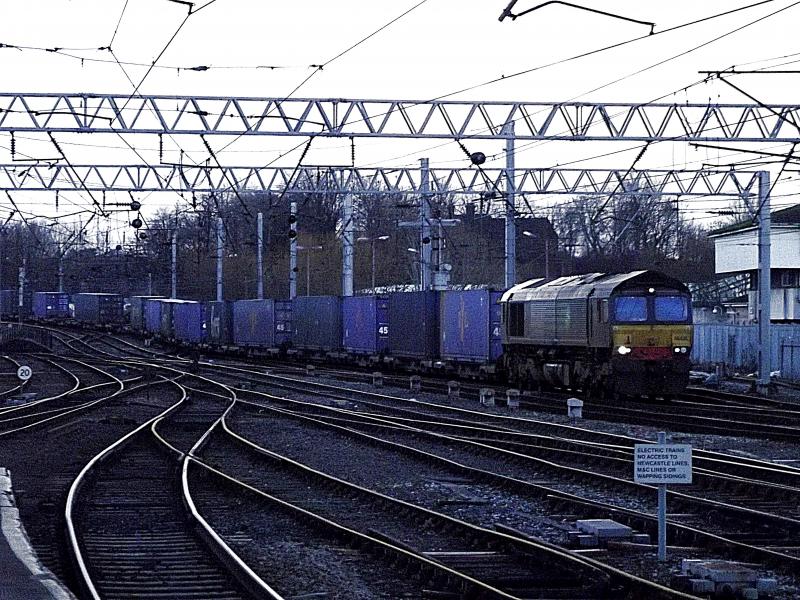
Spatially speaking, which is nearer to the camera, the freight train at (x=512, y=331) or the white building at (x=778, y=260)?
the freight train at (x=512, y=331)

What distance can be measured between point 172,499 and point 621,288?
16.0m

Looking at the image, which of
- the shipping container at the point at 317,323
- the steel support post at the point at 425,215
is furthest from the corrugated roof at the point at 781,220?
the shipping container at the point at 317,323

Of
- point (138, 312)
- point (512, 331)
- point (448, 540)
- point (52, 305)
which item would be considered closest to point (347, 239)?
point (512, 331)

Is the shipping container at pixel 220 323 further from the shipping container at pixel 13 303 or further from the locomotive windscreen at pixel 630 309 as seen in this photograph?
the shipping container at pixel 13 303

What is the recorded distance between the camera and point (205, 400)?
107 ft

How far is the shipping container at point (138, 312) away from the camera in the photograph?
83144 mm

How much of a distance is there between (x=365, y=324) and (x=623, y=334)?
770 inches

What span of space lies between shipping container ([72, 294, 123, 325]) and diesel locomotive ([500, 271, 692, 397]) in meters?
65.4

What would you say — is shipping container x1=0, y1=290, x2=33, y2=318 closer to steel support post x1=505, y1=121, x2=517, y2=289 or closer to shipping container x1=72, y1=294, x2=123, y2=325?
shipping container x1=72, y1=294, x2=123, y2=325

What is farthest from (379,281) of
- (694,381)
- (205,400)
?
(205,400)

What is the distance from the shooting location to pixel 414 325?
42938mm

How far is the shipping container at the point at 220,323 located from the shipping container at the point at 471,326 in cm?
2335

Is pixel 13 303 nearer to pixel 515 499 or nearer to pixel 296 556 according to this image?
pixel 515 499

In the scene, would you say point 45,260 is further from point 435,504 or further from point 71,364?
point 435,504
